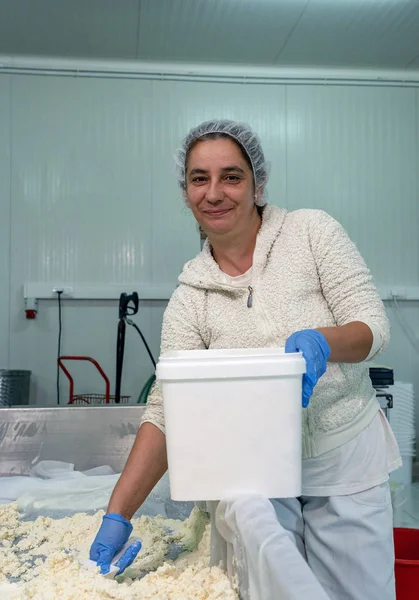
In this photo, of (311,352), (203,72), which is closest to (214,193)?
(311,352)

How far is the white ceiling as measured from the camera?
3.54m

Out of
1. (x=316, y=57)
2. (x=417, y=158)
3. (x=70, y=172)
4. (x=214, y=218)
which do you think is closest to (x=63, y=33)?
(x=70, y=172)

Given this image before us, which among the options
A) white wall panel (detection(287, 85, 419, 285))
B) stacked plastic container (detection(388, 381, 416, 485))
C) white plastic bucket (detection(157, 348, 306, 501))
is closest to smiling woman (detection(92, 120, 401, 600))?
white plastic bucket (detection(157, 348, 306, 501))

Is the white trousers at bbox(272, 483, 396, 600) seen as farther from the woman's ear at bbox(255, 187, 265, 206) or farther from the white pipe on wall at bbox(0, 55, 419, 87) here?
the white pipe on wall at bbox(0, 55, 419, 87)

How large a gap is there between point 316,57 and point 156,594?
409 cm

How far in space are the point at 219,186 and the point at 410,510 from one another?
8.91ft

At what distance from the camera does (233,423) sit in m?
0.91

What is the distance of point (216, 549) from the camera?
103 centimetres

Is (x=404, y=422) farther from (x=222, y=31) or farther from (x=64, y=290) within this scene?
(x=222, y=31)

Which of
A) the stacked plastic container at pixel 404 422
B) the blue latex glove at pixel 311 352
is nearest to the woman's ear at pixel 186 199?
the blue latex glove at pixel 311 352

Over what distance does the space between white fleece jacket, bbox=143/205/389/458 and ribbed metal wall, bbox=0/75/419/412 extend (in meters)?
3.00

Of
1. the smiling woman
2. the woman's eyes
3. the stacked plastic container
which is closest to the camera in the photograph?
the smiling woman

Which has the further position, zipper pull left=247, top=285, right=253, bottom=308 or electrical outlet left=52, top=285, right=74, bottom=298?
electrical outlet left=52, top=285, right=74, bottom=298

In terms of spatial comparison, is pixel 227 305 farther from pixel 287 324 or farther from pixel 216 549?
pixel 216 549
